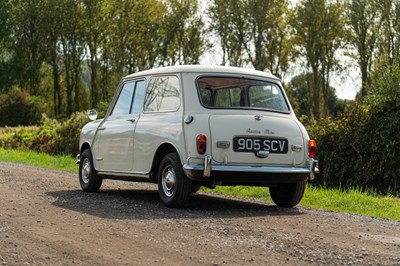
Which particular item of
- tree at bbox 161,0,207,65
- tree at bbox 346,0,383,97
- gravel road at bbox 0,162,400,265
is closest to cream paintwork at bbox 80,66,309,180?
gravel road at bbox 0,162,400,265

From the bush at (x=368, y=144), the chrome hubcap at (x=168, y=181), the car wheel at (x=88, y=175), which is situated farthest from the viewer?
the bush at (x=368, y=144)

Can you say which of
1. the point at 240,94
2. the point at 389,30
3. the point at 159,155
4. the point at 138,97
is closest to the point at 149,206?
the point at 159,155

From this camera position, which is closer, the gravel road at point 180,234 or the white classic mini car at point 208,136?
the gravel road at point 180,234

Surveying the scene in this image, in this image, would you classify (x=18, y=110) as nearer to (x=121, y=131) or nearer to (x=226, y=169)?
(x=121, y=131)

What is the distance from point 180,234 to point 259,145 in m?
2.59

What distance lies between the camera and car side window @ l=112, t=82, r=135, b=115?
1130 centimetres

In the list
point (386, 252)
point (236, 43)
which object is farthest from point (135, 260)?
point (236, 43)

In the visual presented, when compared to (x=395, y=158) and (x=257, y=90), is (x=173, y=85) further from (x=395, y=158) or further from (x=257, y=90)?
(x=395, y=158)

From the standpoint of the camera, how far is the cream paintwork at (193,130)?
9.38 metres

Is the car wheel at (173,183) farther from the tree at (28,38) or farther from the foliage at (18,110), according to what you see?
the tree at (28,38)

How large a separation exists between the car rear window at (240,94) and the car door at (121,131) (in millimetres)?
1313

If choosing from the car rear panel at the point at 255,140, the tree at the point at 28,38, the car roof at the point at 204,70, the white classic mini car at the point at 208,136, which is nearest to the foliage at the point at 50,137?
the white classic mini car at the point at 208,136

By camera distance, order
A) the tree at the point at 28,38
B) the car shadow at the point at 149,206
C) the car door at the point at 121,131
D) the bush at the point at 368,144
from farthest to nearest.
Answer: the tree at the point at 28,38 < the bush at the point at 368,144 < the car door at the point at 121,131 < the car shadow at the point at 149,206

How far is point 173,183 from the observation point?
9.66 metres
